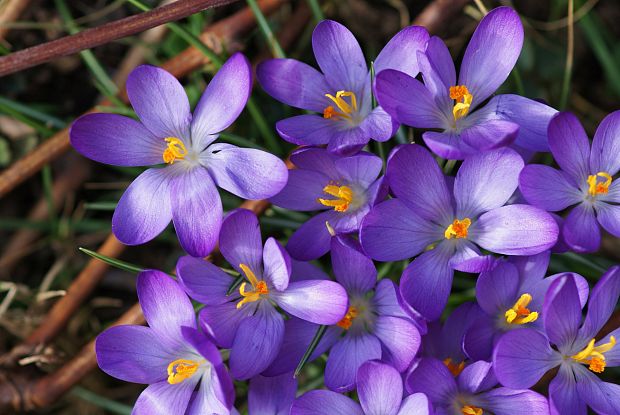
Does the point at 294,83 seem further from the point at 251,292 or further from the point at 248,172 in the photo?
the point at 251,292

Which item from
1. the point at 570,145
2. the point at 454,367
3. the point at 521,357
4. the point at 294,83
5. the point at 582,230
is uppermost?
the point at 294,83

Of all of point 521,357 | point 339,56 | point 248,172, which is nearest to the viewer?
point 521,357

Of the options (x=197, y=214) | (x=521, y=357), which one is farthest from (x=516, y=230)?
(x=197, y=214)

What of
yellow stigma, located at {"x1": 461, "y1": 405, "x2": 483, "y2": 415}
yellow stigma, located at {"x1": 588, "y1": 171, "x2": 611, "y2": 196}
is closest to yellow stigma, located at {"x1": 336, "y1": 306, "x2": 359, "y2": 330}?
yellow stigma, located at {"x1": 461, "y1": 405, "x2": 483, "y2": 415}

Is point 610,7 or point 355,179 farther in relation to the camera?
point 610,7

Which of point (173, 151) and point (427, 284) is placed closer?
point (427, 284)

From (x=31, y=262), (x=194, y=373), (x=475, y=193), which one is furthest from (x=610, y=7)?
(x=31, y=262)

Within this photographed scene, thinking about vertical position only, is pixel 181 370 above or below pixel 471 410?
above

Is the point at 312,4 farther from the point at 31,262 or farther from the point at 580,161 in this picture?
the point at 31,262
